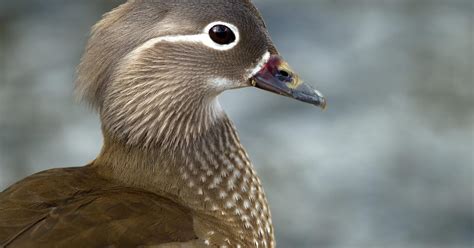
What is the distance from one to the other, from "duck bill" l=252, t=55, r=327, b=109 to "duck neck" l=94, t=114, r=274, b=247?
0.50 ft

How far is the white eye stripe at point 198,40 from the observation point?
6.92ft

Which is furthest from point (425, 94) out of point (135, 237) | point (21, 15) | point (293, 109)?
point (135, 237)

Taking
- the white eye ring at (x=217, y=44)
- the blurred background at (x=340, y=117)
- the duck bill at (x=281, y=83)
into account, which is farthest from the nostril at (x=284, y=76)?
the blurred background at (x=340, y=117)

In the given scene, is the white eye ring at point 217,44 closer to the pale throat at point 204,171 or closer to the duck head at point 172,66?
the duck head at point 172,66

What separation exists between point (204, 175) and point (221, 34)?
Result: 0.28 meters

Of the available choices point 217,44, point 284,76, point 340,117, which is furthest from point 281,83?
point 340,117

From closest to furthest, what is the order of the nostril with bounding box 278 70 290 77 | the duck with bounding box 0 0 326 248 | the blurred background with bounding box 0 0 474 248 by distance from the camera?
the duck with bounding box 0 0 326 248, the nostril with bounding box 278 70 290 77, the blurred background with bounding box 0 0 474 248

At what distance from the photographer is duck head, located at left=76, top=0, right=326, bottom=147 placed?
2.10m

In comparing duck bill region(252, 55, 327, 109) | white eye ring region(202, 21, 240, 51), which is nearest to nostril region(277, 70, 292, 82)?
duck bill region(252, 55, 327, 109)

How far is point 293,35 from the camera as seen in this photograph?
4625 millimetres

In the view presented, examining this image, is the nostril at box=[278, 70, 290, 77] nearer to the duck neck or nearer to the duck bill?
the duck bill

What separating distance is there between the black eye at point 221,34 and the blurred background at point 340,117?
1.97m

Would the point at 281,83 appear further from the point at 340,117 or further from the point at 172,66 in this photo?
the point at 340,117

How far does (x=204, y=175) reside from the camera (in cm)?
215
